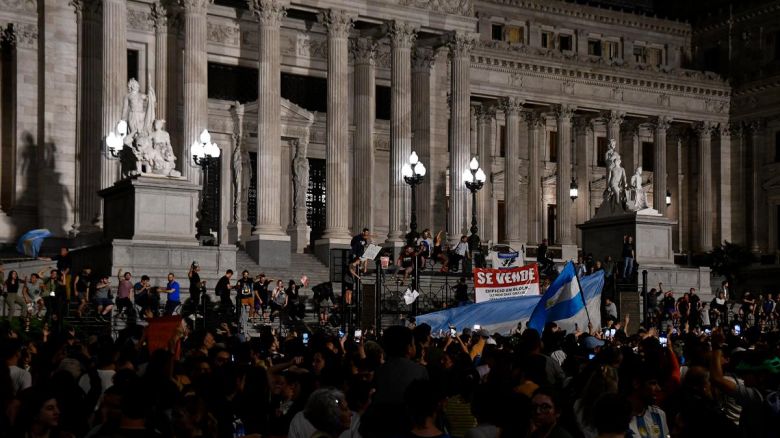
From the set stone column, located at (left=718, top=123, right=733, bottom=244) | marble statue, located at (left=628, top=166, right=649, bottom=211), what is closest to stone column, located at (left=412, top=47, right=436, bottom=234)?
marble statue, located at (left=628, top=166, right=649, bottom=211)

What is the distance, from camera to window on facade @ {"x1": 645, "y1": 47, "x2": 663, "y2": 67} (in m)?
73.4

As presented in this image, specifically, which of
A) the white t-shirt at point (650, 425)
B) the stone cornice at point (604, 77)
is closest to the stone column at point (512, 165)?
the stone cornice at point (604, 77)

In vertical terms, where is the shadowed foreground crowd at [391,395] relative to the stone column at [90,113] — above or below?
below

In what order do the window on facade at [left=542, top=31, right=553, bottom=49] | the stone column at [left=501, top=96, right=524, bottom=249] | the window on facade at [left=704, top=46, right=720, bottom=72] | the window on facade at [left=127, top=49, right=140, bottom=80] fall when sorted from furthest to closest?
the window on facade at [left=704, top=46, right=720, bottom=72], the window on facade at [left=542, top=31, right=553, bottom=49], the stone column at [left=501, top=96, right=524, bottom=249], the window on facade at [left=127, top=49, right=140, bottom=80]

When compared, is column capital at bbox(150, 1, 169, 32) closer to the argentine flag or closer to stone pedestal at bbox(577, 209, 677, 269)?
stone pedestal at bbox(577, 209, 677, 269)

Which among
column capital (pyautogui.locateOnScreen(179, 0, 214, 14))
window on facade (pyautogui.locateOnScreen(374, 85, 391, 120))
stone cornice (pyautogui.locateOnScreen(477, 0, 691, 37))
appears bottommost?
window on facade (pyautogui.locateOnScreen(374, 85, 391, 120))

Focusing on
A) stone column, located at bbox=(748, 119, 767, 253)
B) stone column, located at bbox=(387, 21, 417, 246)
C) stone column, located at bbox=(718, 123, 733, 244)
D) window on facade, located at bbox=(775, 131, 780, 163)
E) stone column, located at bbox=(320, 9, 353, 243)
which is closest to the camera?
stone column, located at bbox=(320, 9, 353, 243)

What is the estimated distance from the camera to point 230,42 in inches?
1992

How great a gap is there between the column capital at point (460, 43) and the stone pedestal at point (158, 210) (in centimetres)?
2029

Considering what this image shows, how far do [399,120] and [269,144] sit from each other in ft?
21.7

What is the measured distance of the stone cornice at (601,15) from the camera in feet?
223

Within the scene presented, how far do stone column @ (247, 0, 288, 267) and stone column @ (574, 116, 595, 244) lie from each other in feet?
90.6

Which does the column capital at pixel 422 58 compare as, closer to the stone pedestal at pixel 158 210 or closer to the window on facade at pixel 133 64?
the window on facade at pixel 133 64

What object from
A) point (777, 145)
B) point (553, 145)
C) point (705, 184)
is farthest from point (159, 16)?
point (777, 145)
